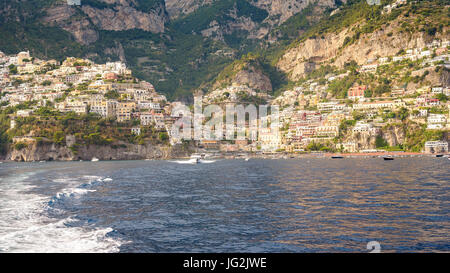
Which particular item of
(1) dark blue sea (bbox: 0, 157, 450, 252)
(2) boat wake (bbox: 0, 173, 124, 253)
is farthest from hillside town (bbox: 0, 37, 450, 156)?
(2) boat wake (bbox: 0, 173, 124, 253)

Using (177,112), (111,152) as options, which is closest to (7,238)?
(111,152)

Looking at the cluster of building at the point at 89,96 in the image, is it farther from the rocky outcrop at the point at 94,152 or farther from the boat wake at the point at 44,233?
the boat wake at the point at 44,233

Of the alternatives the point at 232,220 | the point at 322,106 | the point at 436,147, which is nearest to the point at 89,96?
the point at 322,106

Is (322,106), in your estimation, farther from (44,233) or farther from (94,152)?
(44,233)

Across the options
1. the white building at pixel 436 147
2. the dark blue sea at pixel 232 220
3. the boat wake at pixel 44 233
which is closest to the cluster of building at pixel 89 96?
the white building at pixel 436 147

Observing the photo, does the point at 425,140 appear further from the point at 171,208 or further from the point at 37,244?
the point at 37,244

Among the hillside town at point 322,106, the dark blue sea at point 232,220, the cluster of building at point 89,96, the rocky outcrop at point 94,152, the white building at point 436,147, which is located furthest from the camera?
the cluster of building at point 89,96
